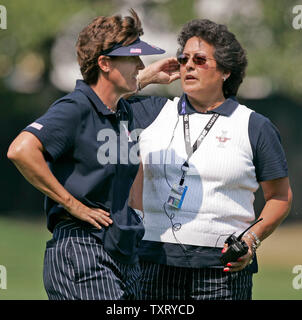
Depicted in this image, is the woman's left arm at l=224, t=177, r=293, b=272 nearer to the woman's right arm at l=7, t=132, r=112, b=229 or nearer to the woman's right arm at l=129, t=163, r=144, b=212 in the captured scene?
the woman's right arm at l=129, t=163, r=144, b=212

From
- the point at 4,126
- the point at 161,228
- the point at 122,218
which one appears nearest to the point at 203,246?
the point at 161,228

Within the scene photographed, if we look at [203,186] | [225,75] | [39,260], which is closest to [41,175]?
[203,186]

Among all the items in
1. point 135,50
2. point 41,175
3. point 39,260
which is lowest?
point 39,260

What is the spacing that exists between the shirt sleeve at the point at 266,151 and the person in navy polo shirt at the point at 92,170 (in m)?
0.79

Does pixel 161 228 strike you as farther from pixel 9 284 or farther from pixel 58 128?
pixel 9 284

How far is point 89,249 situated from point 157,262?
66 centimetres

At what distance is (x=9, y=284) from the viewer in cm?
1078

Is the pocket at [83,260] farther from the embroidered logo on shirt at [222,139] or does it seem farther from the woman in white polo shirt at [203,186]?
the embroidered logo on shirt at [222,139]

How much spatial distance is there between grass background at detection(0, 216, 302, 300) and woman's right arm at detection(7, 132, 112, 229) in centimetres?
535

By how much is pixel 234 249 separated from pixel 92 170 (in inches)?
38.4

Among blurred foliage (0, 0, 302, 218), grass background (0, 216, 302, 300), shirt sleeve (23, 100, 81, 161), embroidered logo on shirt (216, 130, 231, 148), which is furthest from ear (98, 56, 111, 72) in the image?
blurred foliage (0, 0, 302, 218)

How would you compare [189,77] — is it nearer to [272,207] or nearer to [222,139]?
[222,139]

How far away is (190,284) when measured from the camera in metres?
4.67

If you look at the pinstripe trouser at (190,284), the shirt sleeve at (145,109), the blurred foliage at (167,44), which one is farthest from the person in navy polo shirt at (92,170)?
the blurred foliage at (167,44)
